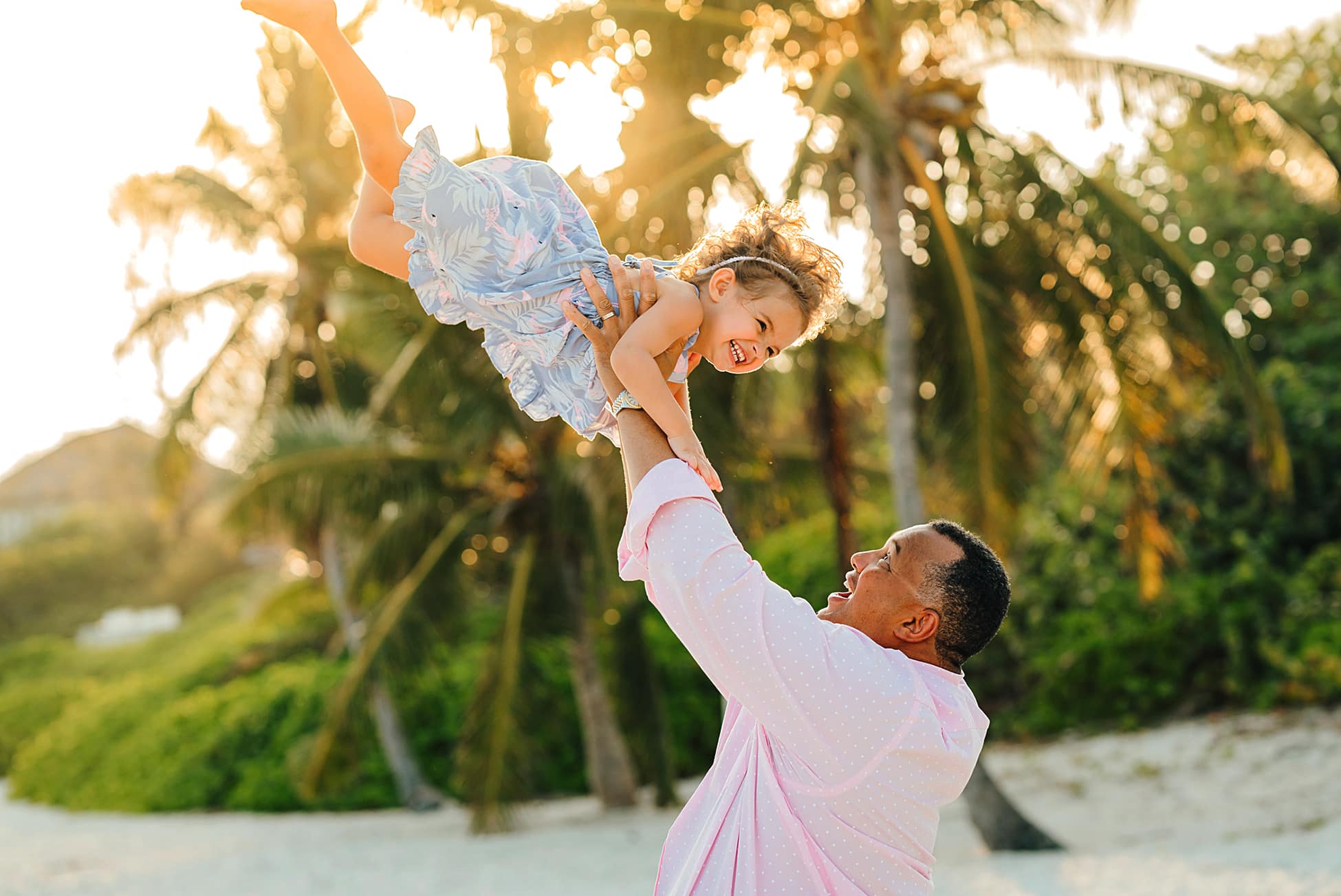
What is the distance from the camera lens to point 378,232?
2770 mm

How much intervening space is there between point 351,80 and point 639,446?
1.04m

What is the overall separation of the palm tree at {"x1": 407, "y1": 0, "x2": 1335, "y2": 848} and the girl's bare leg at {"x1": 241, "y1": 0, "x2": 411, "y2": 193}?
6.17 meters

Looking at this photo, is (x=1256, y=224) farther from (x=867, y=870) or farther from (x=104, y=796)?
(x=104, y=796)

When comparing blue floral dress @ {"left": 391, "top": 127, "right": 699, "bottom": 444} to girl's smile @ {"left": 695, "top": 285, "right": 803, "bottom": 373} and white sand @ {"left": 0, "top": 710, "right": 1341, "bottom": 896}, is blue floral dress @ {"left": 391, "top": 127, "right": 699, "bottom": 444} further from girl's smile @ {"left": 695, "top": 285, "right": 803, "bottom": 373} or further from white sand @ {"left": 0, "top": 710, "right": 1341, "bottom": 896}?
white sand @ {"left": 0, "top": 710, "right": 1341, "bottom": 896}

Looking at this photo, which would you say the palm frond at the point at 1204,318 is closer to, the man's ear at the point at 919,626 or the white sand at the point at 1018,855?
the white sand at the point at 1018,855

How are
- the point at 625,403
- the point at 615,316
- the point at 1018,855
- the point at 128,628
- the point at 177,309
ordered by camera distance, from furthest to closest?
1. the point at 128,628
2. the point at 177,309
3. the point at 1018,855
4. the point at 615,316
5. the point at 625,403

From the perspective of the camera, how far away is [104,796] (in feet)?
58.8

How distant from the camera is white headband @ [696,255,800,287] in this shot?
104 inches

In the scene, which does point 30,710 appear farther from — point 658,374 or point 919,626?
point 919,626

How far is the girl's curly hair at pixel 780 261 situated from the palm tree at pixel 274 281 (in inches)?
457

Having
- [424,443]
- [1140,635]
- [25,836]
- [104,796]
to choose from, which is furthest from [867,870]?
[104,796]

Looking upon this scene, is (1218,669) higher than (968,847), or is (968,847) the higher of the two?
(1218,669)

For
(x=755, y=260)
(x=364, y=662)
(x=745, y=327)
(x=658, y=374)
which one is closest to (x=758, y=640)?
(x=658, y=374)

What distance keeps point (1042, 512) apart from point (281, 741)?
996cm
